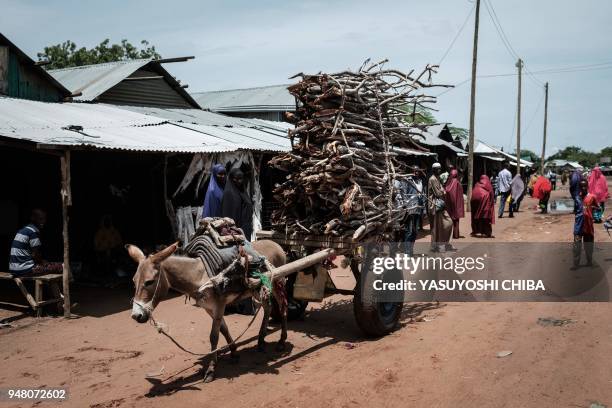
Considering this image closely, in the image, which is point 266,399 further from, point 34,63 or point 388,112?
point 34,63

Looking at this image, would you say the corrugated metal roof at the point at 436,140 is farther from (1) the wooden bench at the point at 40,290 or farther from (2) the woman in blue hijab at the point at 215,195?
(1) the wooden bench at the point at 40,290

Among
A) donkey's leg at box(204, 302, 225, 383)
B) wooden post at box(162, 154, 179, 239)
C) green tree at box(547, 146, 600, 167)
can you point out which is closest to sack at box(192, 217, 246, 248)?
donkey's leg at box(204, 302, 225, 383)

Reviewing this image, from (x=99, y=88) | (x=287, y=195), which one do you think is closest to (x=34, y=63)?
(x=99, y=88)

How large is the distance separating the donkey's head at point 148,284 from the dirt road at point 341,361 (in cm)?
91

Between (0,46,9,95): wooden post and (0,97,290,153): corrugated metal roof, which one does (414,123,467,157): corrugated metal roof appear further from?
(0,46,9,95): wooden post

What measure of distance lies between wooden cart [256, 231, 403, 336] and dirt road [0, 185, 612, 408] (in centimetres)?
24

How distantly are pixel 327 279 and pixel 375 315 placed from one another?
796 mm

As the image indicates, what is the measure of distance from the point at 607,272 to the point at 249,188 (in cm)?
791

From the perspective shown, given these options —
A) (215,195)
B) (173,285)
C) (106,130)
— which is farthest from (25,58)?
(173,285)

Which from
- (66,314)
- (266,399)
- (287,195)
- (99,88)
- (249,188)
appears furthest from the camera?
(99,88)

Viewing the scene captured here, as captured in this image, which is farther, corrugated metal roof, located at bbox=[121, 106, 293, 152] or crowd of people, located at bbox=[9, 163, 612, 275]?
corrugated metal roof, located at bbox=[121, 106, 293, 152]

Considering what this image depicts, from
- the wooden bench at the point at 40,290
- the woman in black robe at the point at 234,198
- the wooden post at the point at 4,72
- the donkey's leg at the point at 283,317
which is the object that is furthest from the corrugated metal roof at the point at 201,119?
the donkey's leg at the point at 283,317

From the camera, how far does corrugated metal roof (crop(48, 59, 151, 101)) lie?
15.6m

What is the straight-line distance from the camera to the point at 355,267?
23.0 ft
